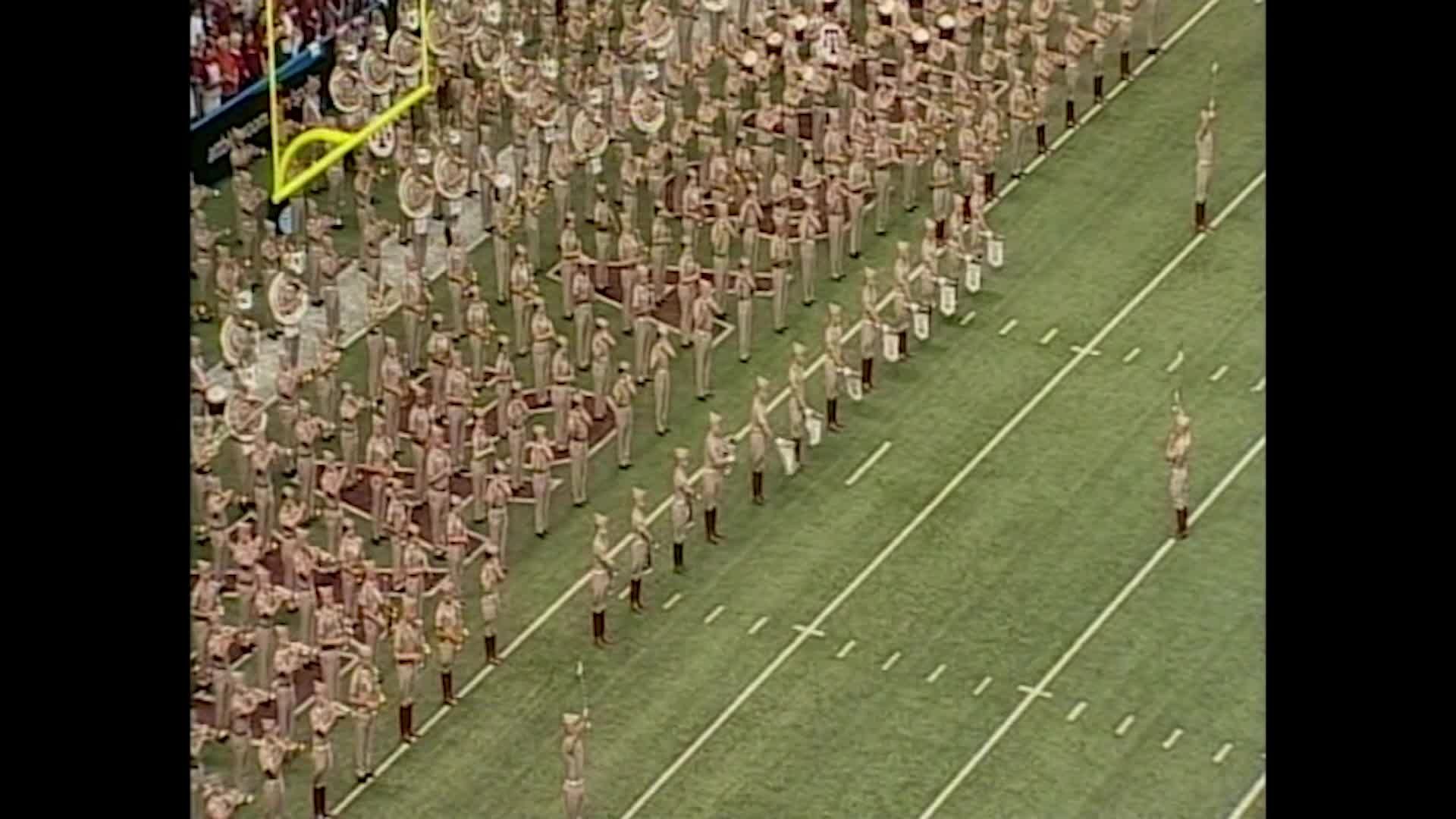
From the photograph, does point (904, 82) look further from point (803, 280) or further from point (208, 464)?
point (208, 464)

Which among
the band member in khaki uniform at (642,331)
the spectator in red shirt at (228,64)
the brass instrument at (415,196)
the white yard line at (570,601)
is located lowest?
the white yard line at (570,601)

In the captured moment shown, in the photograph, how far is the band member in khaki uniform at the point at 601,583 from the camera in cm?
2472

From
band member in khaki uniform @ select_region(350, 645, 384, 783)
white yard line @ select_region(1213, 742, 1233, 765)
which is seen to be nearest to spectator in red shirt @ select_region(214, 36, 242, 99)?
band member in khaki uniform @ select_region(350, 645, 384, 783)

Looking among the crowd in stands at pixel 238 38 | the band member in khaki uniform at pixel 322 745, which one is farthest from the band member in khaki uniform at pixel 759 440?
the crowd in stands at pixel 238 38

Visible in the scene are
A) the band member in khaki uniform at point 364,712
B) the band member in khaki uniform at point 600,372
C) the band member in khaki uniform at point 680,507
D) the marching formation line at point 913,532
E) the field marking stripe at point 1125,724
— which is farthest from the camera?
the band member in khaki uniform at point 600,372

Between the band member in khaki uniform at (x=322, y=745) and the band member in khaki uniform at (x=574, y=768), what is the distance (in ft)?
5.13

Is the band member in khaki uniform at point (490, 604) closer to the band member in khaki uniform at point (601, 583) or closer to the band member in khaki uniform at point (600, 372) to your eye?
the band member in khaki uniform at point (601, 583)

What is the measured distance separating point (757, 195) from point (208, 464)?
6234 mm

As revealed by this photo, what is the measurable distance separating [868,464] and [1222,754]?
496cm

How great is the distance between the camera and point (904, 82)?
32688mm

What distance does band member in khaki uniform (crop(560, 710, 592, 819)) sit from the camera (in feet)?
74.2

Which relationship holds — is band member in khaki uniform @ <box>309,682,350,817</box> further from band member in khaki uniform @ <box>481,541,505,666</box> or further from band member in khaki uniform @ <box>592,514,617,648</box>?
band member in khaki uniform @ <box>592,514,617,648</box>

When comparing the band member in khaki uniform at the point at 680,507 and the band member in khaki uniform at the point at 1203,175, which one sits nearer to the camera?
the band member in khaki uniform at the point at 680,507
